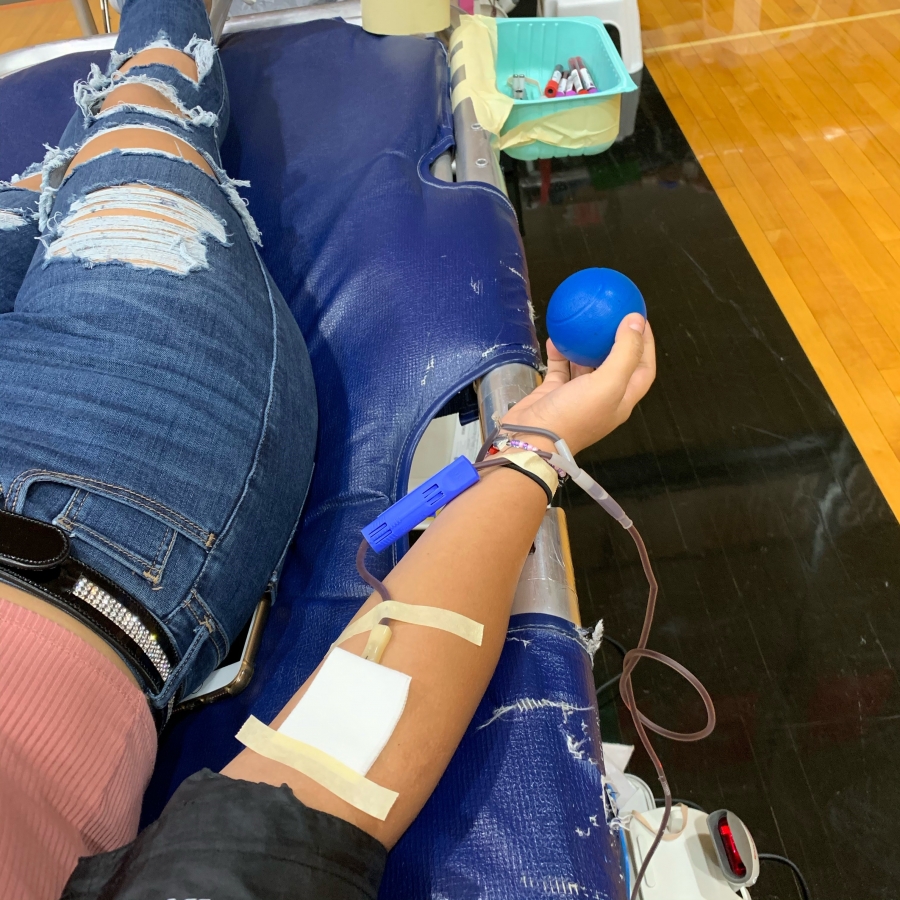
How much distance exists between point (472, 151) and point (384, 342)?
506 mm

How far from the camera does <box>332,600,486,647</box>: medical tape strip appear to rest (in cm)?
51

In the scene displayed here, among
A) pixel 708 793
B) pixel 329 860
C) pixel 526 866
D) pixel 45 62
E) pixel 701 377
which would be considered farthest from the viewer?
pixel 701 377

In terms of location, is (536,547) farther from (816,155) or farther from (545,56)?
(545,56)

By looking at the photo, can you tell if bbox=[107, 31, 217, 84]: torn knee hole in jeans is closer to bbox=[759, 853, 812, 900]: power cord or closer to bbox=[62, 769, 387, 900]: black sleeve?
bbox=[62, 769, 387, 900]: black sleeve

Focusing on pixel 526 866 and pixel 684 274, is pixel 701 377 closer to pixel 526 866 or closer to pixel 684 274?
pixel 684 274

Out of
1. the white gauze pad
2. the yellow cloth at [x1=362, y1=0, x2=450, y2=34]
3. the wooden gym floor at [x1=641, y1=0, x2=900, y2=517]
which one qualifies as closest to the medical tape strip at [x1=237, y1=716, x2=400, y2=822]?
the white gauze pad

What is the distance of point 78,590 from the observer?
501mm

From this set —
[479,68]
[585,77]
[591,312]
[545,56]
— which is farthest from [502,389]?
[545,56]

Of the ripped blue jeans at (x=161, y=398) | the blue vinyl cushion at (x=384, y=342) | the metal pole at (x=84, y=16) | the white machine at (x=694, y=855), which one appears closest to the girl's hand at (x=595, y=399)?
the blue vinyl cushion at (x=384, y=342)

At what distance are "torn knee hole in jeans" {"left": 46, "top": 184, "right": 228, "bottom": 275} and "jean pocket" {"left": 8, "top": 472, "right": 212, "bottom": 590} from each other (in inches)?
10.2

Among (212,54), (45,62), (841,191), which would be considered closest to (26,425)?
(212,54)

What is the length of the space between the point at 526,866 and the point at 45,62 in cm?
174

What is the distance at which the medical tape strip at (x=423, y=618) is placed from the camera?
0.51m

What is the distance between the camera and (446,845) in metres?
0.53
